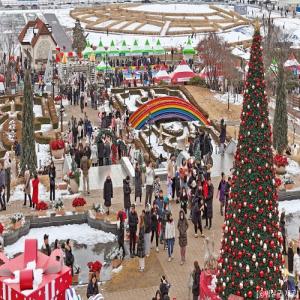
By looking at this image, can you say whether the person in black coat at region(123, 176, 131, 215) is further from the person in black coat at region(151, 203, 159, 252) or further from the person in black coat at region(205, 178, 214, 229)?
the person in black coat at region(205, 178, 214, 229)

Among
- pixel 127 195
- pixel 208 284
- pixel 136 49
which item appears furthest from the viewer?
pixel 136 49

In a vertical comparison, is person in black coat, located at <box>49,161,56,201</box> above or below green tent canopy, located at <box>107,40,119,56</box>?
above

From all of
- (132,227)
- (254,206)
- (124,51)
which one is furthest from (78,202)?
(124,51)

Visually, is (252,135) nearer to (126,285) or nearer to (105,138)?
(126,285)

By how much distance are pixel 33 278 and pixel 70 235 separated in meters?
8.69

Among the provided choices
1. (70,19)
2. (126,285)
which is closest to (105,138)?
(126,285)

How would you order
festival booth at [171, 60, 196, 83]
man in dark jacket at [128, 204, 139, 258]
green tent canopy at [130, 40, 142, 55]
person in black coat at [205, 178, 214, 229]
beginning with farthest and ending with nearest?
1. green tent canopy at [130, 40, 142, 55]
2. festival booth at [171, 60, 196, 83]
3. person in black coat at [205, 178, 214, 229]
4. man in dark jacket at [128, 204, 139, 258]

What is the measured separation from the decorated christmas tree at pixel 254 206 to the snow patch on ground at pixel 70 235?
600cm

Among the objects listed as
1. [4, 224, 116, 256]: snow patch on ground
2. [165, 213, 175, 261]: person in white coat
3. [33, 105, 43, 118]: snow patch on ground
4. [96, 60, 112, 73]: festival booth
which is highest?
[165, 213, 175, 261]: person in white coat

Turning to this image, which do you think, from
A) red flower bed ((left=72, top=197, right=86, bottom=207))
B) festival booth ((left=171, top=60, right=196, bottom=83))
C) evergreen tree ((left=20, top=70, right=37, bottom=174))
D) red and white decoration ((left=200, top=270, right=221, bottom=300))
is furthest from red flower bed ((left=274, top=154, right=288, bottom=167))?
festival booth ((left=171, top=60, right=196, bottom=83))

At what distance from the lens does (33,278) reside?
325 inches

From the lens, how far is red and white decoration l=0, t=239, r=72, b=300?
26.8ft

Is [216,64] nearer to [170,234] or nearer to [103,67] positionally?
[103,67]

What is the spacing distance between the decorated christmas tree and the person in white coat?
3712mm
